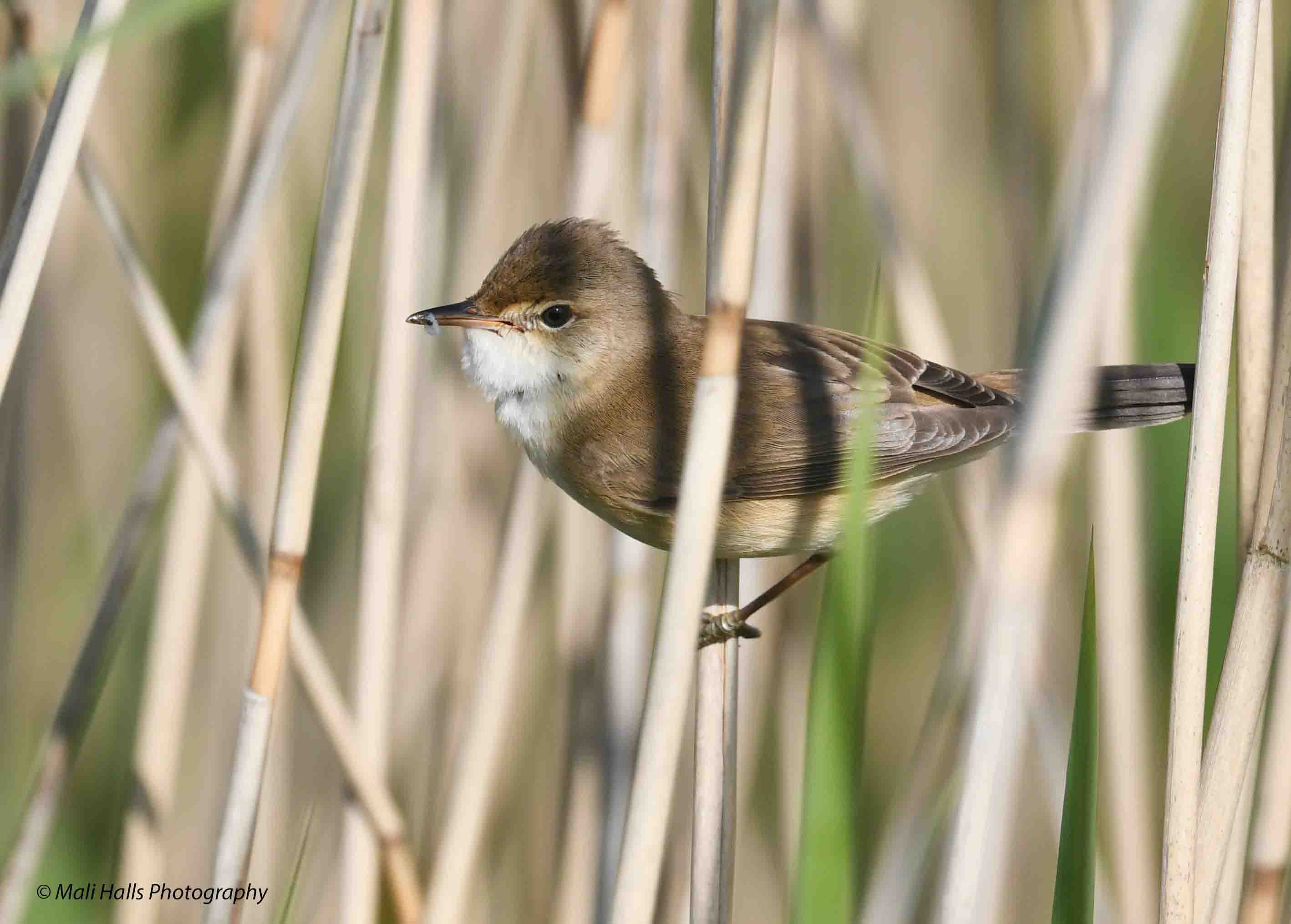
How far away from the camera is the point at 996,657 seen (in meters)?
1.33

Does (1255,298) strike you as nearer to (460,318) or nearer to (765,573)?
(460,318)

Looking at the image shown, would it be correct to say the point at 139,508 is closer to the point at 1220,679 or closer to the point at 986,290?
the point at 1220,679

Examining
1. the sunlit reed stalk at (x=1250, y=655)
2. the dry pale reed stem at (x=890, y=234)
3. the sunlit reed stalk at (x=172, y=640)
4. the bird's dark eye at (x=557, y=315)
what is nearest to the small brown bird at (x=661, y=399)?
the bird's dark eye at (x=557, y=315)

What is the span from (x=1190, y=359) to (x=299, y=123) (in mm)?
1892

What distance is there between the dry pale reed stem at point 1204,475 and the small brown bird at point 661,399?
30.7 inches

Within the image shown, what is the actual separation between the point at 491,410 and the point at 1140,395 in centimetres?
152

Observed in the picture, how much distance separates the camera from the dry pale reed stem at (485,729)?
214cm

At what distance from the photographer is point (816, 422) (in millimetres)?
2375

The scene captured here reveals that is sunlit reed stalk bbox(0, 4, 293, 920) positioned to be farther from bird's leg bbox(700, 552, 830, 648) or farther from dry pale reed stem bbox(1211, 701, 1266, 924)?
dry pale reed stem bbox(1211, 701, 1266, 924)

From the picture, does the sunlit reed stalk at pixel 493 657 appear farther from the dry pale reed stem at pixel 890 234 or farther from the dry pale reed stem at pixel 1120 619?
the dry pale reed stem at pixel 1120 619

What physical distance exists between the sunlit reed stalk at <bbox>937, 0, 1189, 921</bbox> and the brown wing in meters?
0.95

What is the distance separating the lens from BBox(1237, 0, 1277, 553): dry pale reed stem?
5.60 ft

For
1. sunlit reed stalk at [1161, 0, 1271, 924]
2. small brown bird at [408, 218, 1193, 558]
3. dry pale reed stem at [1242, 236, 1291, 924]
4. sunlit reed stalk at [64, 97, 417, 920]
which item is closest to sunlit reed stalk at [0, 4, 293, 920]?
sunlit reed stalk at [64, 97, 417, 920]

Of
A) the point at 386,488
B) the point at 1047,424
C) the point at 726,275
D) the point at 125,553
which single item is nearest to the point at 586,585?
the point at 386,488
